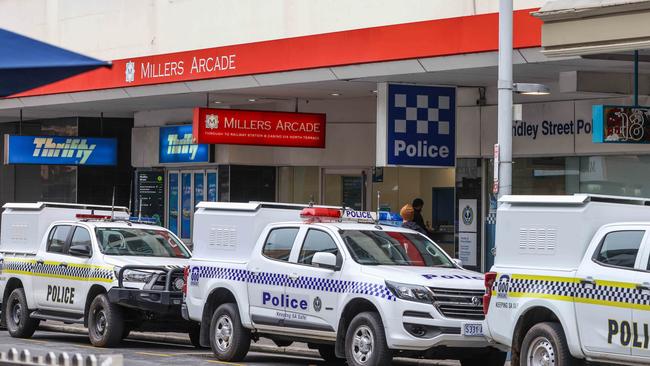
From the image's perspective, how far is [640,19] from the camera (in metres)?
16.6

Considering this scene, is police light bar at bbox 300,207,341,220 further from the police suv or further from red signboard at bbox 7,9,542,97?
red signboard at bbox 7,9,542,97

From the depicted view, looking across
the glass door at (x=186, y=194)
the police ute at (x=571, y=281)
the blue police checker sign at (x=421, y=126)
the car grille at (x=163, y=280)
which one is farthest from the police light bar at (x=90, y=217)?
the police ute at (x=571, y=281)

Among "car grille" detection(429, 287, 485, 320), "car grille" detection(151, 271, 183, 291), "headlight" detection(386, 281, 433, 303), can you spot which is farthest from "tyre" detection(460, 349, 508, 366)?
"car grille" detection(151, 271, 183, 291)

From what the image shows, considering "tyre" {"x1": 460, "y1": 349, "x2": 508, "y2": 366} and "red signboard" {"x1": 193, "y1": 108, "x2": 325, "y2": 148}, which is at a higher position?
"red signboard" {"x1": 193, "y1": 108, "x2": 325, "y2": 148}

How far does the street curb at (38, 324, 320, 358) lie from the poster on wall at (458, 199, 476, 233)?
18.6 feet

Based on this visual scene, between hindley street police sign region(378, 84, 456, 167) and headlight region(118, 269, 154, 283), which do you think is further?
hindley street police sign region(378, 84, 456, 167)

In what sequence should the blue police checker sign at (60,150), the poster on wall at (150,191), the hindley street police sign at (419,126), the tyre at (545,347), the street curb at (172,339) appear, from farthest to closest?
1. the poster on wall at (150,191)
2. the blue police checker sign at (60,150)
3. the hindley street police sign at (419,126)
4. the street curb at (172,339)
5. the tyre at (545,347)

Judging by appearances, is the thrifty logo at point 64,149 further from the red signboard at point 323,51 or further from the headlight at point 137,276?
the headlight at point 137,276

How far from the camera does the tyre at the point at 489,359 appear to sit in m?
16.2

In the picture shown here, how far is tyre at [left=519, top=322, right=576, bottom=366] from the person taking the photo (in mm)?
13648

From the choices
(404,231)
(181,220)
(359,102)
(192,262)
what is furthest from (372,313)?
(181,220)

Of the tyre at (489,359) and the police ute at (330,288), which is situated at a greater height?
the police ute at (330,288)

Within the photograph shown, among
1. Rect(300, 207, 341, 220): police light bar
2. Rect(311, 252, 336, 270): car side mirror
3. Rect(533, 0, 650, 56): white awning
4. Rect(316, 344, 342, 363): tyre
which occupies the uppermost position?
Rect(533, 0, 650, 56): white awning

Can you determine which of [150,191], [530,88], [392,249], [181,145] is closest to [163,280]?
[392,249]
